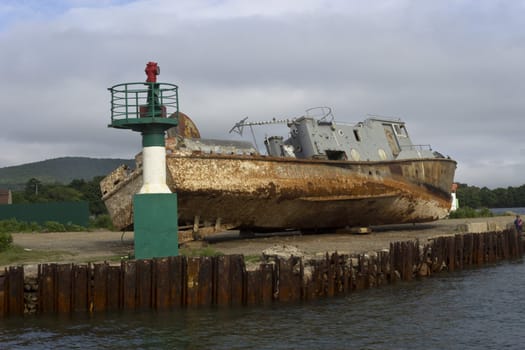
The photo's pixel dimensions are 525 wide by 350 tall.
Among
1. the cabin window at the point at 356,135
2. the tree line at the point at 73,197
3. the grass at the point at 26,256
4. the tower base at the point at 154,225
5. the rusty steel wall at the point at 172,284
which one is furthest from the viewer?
the tree line at the point at 73,197

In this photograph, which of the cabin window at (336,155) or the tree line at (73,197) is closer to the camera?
the cabin window at (336,155)

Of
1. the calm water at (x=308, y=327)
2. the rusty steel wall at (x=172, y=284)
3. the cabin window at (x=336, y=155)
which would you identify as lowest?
the calm water at (x=308, y=327)

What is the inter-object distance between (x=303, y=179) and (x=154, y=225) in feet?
25.7

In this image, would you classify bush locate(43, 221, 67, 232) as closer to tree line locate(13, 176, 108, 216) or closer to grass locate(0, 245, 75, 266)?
grass locate(0, 245, 75, 266)

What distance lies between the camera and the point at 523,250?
27562 millimetres

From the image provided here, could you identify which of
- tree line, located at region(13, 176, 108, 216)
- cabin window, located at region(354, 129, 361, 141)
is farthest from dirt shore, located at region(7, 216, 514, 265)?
tree line, located at region(13, 176, 108, 216)

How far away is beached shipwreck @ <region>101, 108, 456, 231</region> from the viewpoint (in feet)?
67.7

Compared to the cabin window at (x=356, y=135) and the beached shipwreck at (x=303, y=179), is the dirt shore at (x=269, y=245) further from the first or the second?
the cabin window at (x=356, y=135)

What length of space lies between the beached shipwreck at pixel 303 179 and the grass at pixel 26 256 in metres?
2.74

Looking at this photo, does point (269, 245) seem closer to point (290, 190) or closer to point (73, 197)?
point (290, 190)

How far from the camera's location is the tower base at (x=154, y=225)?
642 inches

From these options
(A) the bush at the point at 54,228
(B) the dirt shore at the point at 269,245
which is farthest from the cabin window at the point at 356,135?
(A) the bush at the point at 54,228

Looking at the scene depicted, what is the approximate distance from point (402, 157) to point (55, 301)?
17.4m

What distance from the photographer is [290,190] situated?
22.5 meters
